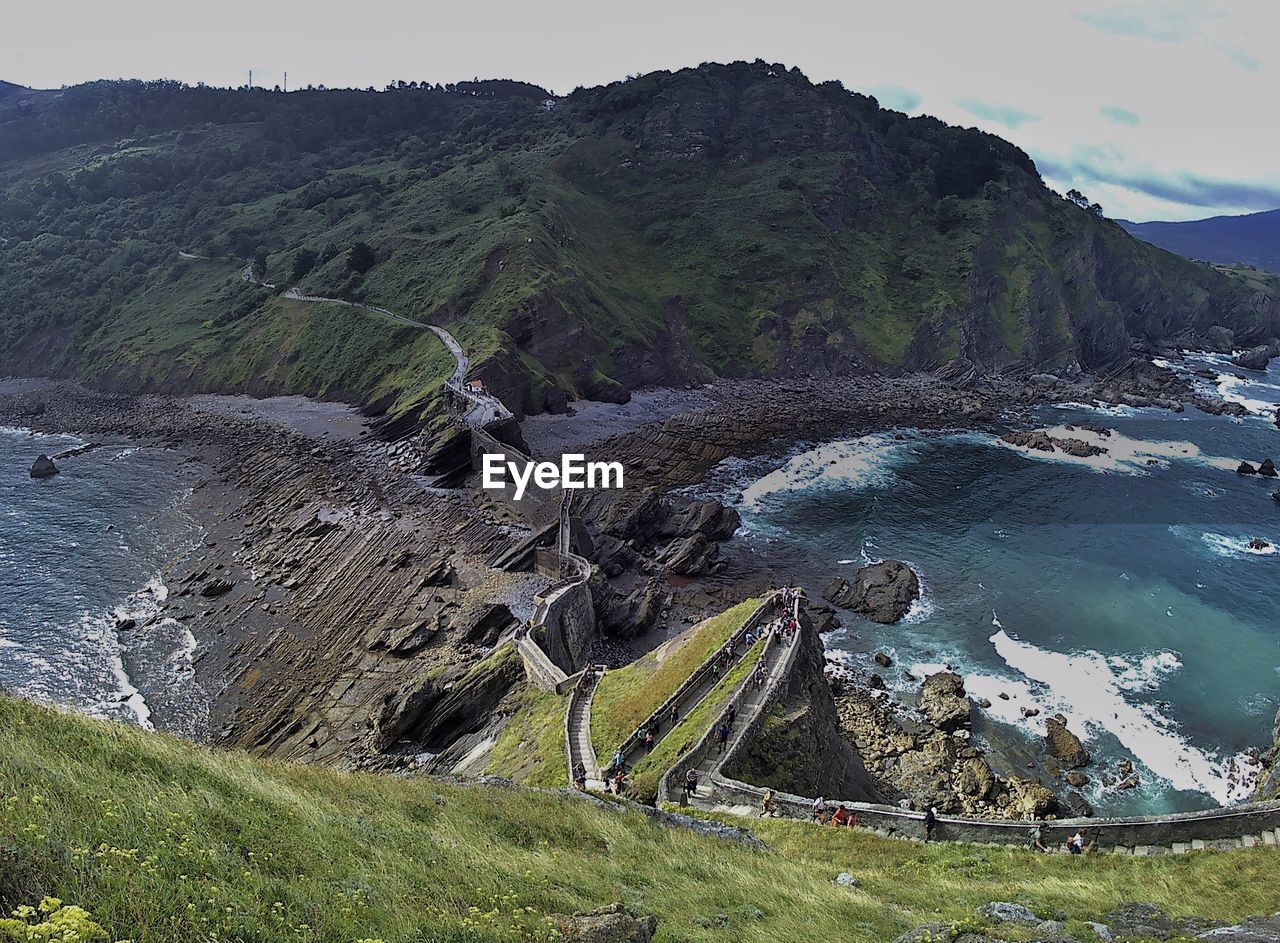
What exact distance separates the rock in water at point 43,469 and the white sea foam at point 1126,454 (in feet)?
337

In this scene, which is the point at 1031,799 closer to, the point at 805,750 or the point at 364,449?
the point at 805,750

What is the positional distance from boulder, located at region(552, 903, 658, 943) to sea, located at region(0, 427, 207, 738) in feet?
102

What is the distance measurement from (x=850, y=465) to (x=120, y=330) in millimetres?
104331

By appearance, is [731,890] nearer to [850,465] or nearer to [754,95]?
[850,465]

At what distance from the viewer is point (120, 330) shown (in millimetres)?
106625

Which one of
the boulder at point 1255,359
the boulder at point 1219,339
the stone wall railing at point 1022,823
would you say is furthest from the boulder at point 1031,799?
the boulder at point 1219,339

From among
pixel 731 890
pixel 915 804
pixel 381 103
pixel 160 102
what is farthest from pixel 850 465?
pixel 160 102

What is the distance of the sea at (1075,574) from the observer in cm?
4106

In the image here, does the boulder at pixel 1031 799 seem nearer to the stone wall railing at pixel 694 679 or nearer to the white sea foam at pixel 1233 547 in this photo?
the stone wall railing at pixel 694 679

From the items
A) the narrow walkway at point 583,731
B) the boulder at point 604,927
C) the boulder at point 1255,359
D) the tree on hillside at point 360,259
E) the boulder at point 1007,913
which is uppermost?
the tree on hillside at point 360,259

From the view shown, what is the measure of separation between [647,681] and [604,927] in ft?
66.9

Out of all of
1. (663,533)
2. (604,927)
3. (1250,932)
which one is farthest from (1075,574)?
(604,927)

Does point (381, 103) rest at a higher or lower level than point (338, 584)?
higher

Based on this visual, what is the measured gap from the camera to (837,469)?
8050 cm
